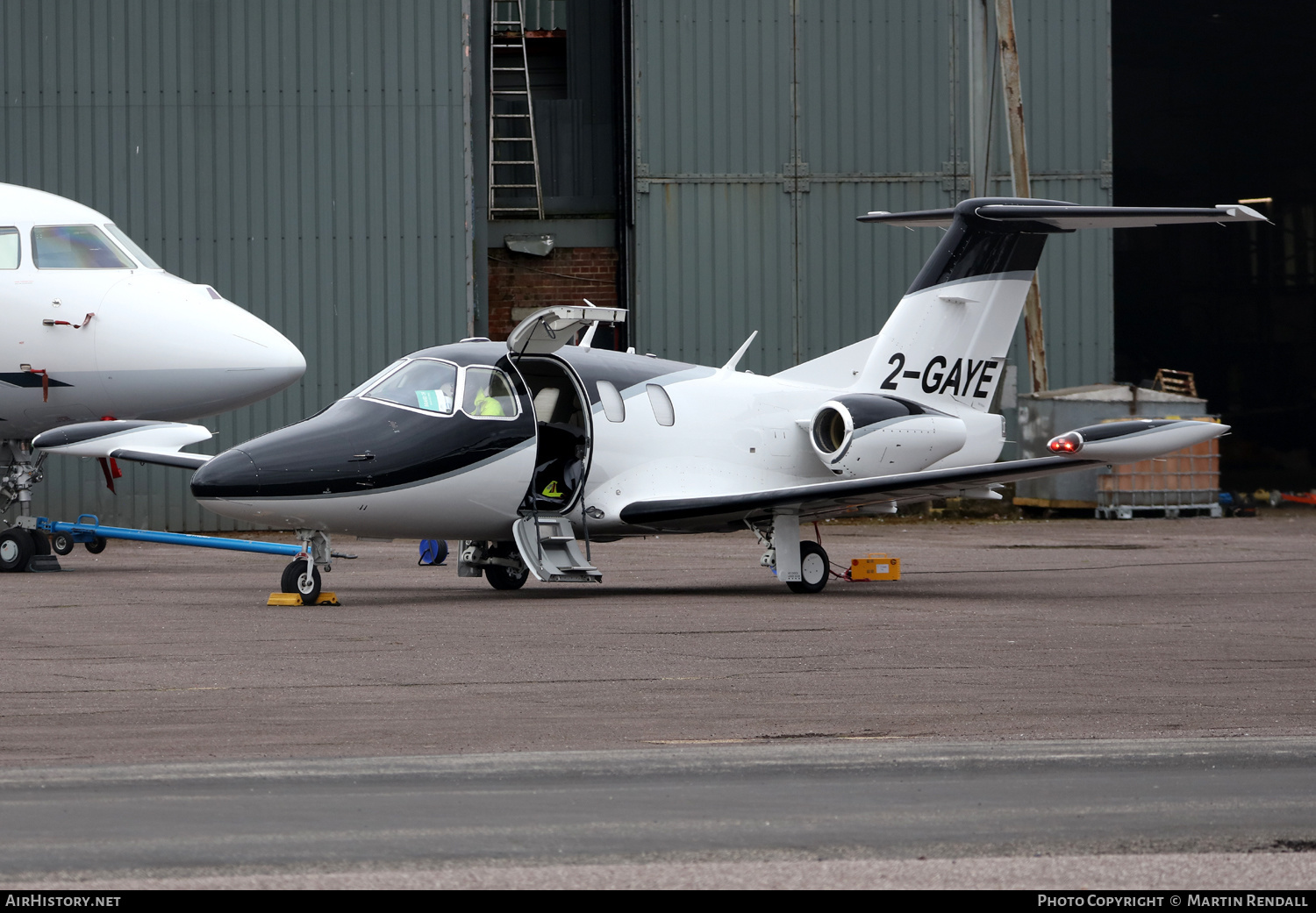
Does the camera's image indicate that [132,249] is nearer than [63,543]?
Yes

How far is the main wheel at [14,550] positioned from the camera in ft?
54.5

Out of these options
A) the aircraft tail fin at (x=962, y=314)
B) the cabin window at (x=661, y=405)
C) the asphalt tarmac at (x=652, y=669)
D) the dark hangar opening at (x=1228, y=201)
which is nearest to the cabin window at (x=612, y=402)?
the cabin window at (x=661, y=405)

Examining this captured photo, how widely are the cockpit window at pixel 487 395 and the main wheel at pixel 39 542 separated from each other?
5.48 metres

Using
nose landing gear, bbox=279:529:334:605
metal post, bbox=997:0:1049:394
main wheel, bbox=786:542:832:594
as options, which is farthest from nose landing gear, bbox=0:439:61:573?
metal post, bbox=997:0:1049:394

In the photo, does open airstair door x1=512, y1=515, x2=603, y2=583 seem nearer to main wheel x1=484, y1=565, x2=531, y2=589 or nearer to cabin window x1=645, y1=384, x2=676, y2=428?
main wheel x1=484, y1=565, x2=531, y2=589

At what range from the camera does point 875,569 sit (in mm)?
15570

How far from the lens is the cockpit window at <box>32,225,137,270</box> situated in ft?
55.0

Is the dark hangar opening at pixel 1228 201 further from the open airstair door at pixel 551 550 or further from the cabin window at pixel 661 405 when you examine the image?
the open airstair door at pixel 551 550

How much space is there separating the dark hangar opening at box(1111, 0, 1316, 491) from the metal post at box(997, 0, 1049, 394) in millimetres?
5728

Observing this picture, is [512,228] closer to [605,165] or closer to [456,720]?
[605,165]

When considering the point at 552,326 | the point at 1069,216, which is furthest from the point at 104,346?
the point at 1069,216

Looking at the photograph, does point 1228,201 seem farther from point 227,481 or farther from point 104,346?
point 227,481

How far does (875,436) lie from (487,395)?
11.9ft

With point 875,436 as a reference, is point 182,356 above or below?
above
